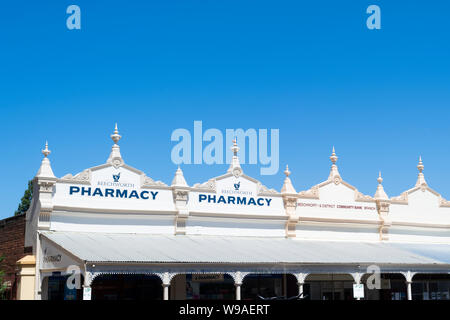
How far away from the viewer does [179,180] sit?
30406mm

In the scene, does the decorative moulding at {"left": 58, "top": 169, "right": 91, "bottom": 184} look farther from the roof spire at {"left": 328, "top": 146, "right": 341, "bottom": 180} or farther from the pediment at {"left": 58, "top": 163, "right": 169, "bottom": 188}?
the roof spire at {"left": 328, "top": 146, "right": 341, "bottom": 180}

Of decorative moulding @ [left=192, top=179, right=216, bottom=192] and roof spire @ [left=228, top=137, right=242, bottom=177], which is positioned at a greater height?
roof spire @ [left=228, top=137, right=242, bottom=177]

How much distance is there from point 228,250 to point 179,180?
14.1 ft

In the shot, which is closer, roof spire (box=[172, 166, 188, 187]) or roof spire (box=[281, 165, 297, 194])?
roof spire (box=[172, 166, 188, 187])

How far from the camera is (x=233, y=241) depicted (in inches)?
1200

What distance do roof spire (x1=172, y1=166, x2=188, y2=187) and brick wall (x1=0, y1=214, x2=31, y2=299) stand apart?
7.06 m

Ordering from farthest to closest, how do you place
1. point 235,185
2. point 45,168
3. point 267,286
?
point 235,185 < point 267,286 < point 45,168

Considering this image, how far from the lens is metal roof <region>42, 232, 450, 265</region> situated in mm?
25188

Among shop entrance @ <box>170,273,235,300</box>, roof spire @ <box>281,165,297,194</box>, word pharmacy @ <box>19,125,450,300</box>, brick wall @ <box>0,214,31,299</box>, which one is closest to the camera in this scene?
word pharmacy @ <box>19,125,450,300</box>

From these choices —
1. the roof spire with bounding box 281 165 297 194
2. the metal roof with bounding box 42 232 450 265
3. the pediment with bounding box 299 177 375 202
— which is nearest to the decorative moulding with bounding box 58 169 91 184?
the metal roof with bounding box 42 232 450 265

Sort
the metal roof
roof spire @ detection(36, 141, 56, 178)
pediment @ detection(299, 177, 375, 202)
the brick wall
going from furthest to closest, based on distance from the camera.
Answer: pediment @ detection(299, 177, 375, 202) < the brick wall < roof spire @ detection(36, 141, 56, 178) < the metal roof

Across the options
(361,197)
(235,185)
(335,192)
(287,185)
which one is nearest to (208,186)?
(235,185)

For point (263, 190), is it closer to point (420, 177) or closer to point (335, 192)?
point (335, 192)

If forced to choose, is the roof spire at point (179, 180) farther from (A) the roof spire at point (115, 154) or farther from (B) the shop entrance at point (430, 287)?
(B) the shop entrance at point (430, 287)
